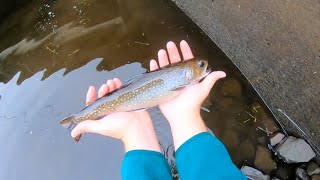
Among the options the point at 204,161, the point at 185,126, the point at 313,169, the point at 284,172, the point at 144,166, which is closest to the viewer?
the point at 204,161

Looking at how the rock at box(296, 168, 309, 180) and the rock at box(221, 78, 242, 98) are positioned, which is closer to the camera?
the rock at box(296, 168, 309, 180)

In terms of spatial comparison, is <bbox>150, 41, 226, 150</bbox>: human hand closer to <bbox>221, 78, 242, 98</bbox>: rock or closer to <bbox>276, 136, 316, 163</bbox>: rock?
<bbox>276, 136, 316, 163</bbox>: rock

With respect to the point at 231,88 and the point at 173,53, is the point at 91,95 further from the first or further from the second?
the point at 231,88

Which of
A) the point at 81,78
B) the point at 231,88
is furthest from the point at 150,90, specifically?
the point at 81,78

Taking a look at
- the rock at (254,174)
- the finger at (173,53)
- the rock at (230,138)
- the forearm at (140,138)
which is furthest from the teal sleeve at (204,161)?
the rock at (230,138)

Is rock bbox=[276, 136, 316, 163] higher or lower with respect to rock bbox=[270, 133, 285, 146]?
lower

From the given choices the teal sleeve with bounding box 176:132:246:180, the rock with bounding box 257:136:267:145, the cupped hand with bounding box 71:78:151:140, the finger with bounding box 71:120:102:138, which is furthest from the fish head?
the rock with bounding box 257:136:267:145

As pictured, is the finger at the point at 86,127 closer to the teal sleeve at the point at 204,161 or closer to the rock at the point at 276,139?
the teal sleeve at the point at 204,161
